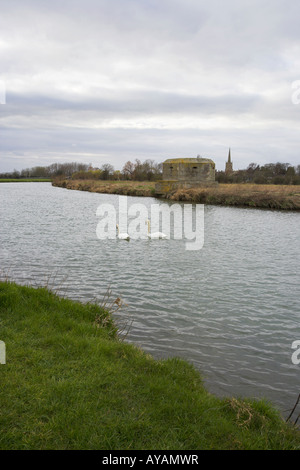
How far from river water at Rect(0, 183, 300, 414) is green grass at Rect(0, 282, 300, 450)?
94 centimetres

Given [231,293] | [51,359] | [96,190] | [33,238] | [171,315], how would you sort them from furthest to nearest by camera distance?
[96,190] < [33,238] < [231,293] < [171,315] < [51,359]

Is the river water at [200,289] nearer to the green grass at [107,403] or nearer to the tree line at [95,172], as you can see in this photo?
the green grass at [107,403]

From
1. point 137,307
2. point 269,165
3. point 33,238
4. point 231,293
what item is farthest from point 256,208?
point 269,165

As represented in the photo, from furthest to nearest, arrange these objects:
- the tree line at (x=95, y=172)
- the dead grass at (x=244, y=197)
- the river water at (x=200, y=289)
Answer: the tree line at (x=95, y=172)
the dead grass at (x=244, y=197)
the river water at (x=200, y=289)

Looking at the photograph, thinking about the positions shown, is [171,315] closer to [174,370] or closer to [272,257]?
[174,370]

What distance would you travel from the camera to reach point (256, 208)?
3212 centimetres

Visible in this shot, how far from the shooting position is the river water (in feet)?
17.7

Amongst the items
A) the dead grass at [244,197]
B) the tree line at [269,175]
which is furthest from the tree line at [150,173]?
the dead grass at [244,197]

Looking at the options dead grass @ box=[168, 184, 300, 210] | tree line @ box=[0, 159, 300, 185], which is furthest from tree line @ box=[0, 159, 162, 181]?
dead grass @ box=[168, 184, 300, 210]

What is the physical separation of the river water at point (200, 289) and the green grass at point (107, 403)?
0.94m

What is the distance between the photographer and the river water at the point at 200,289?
5.39 meters

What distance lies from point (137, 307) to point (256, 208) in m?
26.9

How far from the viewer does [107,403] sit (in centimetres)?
348

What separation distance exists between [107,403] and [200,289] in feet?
19.2
